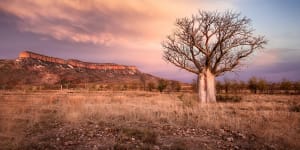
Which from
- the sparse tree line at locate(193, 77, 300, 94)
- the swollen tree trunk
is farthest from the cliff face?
the swollen tree trunk

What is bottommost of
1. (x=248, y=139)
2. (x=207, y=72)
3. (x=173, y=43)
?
(x=248, y=139)

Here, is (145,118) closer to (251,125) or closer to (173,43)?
(251,125)

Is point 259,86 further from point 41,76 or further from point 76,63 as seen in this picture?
point 76,63

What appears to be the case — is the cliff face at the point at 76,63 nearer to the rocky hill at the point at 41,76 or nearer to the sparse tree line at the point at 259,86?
the rocky hill at the point at 41,76

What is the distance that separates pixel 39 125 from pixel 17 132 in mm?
1088

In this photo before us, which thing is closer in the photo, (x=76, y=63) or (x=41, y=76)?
(x=41, y=76)

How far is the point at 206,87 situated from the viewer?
1856cm

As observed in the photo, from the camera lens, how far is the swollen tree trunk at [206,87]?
18453 mm

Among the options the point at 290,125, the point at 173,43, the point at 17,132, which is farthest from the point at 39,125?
the point at 173,43

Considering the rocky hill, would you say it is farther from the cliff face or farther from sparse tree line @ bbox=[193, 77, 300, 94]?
sparse tree line @ bbox=[193, 77, 300, 94]

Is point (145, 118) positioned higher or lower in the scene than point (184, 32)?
lower

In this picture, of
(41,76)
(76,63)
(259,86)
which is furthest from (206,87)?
(76,63)

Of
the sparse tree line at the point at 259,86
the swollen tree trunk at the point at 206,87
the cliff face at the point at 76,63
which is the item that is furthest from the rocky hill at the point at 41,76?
the swollen tree trunk at the point at 206,87

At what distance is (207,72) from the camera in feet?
60.7
